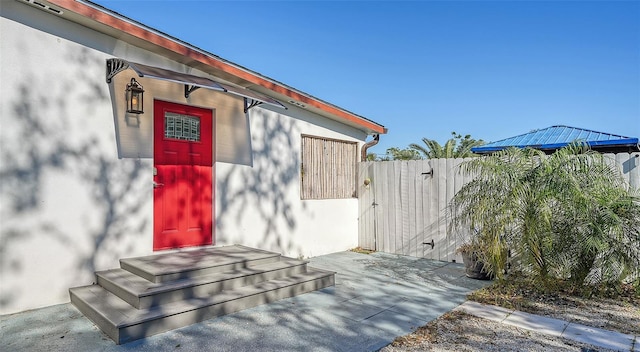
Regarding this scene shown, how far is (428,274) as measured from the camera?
5.47m

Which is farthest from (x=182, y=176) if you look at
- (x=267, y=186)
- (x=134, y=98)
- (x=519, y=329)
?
(x=519, y=329)

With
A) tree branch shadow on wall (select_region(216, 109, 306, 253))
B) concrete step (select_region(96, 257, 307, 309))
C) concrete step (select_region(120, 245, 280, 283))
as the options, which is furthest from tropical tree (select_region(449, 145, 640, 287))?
tree branch shadow on wall (select_region(216, 109, 306, 253))

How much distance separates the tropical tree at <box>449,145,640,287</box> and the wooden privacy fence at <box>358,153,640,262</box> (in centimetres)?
131

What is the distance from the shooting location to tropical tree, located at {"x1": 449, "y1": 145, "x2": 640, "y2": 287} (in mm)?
3953

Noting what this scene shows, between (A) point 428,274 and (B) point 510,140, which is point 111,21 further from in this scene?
(B) point 510,140

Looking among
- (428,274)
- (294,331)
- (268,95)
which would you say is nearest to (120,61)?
(268,95)

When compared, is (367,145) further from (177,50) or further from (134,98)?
(134,98)

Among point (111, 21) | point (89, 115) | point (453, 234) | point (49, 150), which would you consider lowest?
point (453, 234)

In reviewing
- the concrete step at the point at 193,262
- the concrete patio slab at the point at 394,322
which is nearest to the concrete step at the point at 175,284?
the concrete step at the point at 193,262

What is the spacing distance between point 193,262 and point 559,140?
28.4ft

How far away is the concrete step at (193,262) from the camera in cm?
371

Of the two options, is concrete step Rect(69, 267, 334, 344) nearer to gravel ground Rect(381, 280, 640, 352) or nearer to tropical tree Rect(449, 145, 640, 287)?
gravel ground Rect(381, 280, 640, 352)

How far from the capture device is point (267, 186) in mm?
5980

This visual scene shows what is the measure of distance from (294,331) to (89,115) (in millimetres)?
3287
